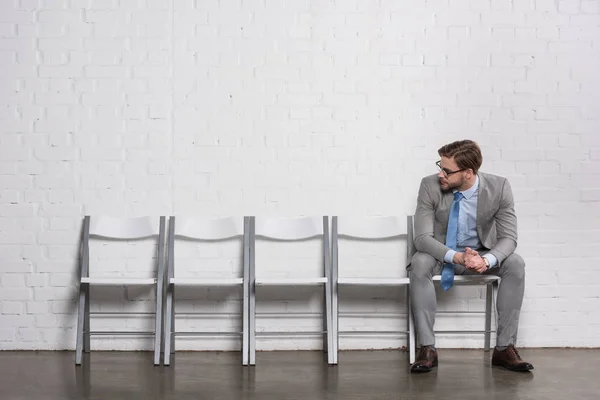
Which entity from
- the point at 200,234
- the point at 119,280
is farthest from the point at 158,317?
the point at 200,234

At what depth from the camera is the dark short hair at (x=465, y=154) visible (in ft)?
15.4

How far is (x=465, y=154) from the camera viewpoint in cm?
468

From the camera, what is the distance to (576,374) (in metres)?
4.36

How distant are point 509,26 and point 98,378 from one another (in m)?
3.20

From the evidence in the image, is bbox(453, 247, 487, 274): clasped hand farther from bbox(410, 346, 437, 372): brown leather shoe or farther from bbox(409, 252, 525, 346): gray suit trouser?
bbox(410, 346, 437, 372): brown leather shoe

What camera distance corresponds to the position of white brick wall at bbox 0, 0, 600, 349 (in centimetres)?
516

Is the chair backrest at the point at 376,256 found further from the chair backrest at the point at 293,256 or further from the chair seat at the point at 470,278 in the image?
the chair seat at the point at 470,278

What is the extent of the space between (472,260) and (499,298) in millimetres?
315

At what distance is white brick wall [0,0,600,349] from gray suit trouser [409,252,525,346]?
1.95ft

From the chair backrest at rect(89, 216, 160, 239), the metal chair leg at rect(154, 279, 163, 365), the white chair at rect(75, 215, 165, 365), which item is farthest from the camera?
the chair backrest at rect(89, 216, 160, 239)

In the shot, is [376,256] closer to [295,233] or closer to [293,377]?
[295,233]

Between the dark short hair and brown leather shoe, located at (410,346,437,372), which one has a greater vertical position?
the dark short hair

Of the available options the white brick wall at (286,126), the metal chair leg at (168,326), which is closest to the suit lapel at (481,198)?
the white brick wall at (286,126)

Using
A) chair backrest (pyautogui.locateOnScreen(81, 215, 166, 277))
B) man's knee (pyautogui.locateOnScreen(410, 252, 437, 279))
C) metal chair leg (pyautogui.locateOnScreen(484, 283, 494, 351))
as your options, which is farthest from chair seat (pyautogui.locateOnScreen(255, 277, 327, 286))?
metal chair leg (pyautogui.locateOnScreen(484, 283, 494, 351))
